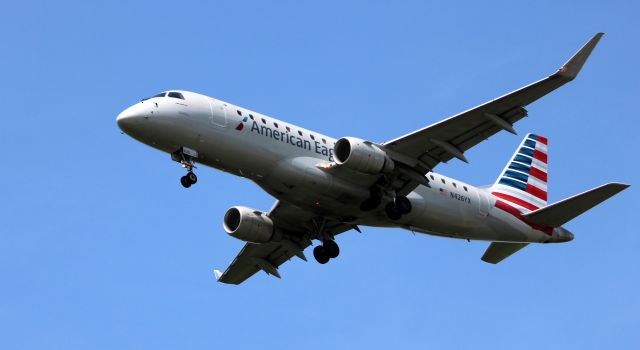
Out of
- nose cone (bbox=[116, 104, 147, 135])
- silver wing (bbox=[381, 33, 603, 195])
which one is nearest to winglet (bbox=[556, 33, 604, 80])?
silver wing (bbox=[381, 33, 603, 195])

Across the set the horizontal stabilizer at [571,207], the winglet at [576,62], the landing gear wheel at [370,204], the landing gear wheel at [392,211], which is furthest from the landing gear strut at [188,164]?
the horizontal stabilizer at [571,207]

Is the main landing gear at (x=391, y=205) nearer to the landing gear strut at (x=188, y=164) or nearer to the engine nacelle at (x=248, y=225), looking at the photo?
Answer: the engine nacelle at (x=248, y=225)

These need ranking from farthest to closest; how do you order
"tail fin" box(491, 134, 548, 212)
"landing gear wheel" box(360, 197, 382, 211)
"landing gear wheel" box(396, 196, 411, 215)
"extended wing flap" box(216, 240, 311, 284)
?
1. "extended wing flap" box(216, 240, 311, 284)
2. "tail fin" box(491, 134, 548, 212)
3. "landing gear wheel" box(396, 196, 411, 215)
4. "landing gear wheel" box(360, 197, 382, 211)

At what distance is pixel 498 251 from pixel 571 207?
5144mm

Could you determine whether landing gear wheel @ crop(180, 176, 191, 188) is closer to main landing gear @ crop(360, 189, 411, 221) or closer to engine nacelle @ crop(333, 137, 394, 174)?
engine nacelle @ crop(333, 137, 394, 174)

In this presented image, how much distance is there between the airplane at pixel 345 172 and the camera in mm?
42625

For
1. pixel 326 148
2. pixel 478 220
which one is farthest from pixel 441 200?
pixel 326 148

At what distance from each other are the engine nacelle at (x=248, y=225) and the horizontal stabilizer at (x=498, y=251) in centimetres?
1016

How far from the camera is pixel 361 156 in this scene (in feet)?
141

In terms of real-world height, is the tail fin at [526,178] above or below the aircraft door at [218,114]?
above

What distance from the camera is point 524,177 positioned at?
53156mm

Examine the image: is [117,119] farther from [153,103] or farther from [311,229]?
[311,229]

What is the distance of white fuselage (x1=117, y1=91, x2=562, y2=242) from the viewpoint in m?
→ 42.5

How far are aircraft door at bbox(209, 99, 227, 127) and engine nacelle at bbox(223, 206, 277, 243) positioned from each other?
6466 mm
